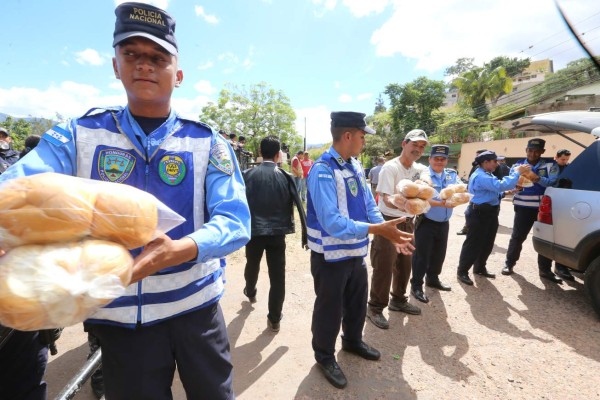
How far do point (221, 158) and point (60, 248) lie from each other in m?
0.77

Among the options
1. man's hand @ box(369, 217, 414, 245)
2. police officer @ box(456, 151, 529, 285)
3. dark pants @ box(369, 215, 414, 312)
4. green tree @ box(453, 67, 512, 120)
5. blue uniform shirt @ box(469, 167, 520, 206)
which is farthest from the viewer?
green tree @ box(453, 67, 512, 120)

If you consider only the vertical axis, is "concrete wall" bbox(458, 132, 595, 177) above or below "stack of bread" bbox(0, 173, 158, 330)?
above

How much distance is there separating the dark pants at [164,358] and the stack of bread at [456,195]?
10.1 feet

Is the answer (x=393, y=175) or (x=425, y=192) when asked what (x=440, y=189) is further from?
(x=425, y=192)

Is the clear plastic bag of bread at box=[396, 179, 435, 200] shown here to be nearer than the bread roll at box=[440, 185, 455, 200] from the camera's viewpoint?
Yes

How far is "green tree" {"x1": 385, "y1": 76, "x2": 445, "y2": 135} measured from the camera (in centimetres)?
3947

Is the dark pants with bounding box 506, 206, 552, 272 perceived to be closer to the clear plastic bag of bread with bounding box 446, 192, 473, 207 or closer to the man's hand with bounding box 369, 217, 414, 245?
the clear plastic bag of bread with bounding box 446, 192, 473, 207

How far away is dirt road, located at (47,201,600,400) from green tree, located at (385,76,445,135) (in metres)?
38.4

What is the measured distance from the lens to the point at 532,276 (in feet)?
16.1

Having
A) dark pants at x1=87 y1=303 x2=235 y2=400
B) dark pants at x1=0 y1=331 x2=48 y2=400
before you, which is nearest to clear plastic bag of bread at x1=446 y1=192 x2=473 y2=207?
dark pants at x1=87 y1=303 x2=235 y2=400

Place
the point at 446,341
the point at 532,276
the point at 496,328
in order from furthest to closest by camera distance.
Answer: the point at 532,276 < the point at 496,328 < the point at 446,341

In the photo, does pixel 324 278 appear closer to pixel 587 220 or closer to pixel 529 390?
pixel 529 390

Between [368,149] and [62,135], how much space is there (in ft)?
119

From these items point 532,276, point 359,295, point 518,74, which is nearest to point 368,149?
point 532,276
